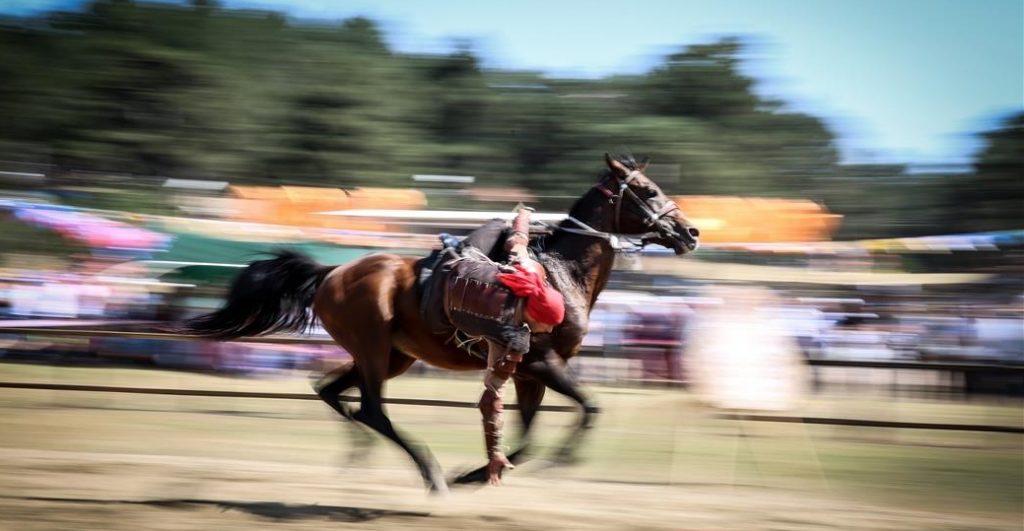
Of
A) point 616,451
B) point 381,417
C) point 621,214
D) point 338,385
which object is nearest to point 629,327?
point 616,451

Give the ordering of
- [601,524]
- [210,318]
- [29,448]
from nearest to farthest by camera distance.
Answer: [601,524] → [210,318] → [29,448]

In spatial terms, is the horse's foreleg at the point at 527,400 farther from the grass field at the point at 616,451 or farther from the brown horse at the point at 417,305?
the grass field at the point at 616,451

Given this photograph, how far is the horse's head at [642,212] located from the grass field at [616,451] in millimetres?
1749

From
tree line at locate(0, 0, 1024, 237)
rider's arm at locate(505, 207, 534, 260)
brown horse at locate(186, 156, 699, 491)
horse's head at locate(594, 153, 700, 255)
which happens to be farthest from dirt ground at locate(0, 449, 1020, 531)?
tree line at locate(0, 0, 1024, 237)

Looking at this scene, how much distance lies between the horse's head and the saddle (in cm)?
92

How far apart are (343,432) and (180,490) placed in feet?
10.3

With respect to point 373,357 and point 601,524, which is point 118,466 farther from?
point 601,524

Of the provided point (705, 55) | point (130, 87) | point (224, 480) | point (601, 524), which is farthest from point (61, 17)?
point (601, 524)

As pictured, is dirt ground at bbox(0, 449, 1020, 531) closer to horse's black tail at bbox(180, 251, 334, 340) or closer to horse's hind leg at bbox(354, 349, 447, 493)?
horse's hind leg at bbox(354, 349, 447, 493)

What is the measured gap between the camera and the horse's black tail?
7852 millimetres

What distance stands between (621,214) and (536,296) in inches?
37.8

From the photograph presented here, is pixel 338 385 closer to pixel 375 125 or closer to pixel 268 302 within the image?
pixel 268 302

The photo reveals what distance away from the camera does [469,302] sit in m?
6.82

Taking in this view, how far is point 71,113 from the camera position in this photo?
117 feet
